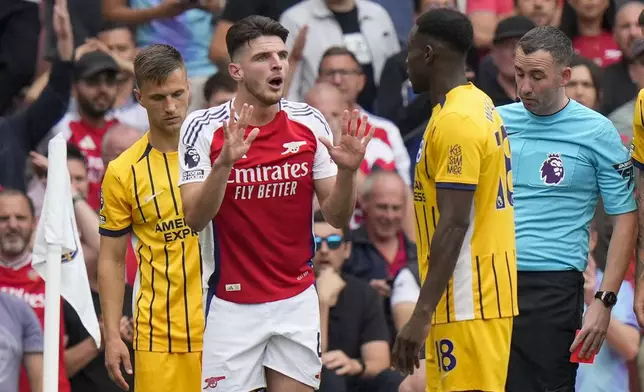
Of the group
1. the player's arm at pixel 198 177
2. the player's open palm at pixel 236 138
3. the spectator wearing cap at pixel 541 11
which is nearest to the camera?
the player's open palm at pixel 236 138

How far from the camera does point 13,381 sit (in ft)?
30.1

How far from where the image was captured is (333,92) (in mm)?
11219

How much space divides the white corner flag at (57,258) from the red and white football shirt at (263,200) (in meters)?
0.71

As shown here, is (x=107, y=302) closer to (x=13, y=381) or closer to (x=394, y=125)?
(x=13, y=381)

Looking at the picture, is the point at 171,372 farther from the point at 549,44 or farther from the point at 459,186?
the point at 549,44

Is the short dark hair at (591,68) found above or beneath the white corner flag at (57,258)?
above

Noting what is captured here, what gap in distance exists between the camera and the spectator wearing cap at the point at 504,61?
37.0 feet

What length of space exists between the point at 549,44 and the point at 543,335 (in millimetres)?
1490

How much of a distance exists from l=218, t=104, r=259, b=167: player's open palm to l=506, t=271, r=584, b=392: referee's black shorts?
5.65 feet

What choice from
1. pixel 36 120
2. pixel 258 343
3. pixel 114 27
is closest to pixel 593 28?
pixel 114 27

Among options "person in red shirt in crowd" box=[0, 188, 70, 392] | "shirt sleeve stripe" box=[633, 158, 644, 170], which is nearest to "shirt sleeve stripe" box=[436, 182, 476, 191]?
"shirt sleeve stripe" box=[633, 158, 644, 170]

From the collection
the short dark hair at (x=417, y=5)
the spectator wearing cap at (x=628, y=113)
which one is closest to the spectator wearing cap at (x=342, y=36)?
the short dark hair at (x=417, y=5)

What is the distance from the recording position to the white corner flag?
7105mm

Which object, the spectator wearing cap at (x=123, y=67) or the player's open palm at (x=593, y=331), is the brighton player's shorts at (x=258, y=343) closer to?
the player's open palm at (x=593, y=331)
